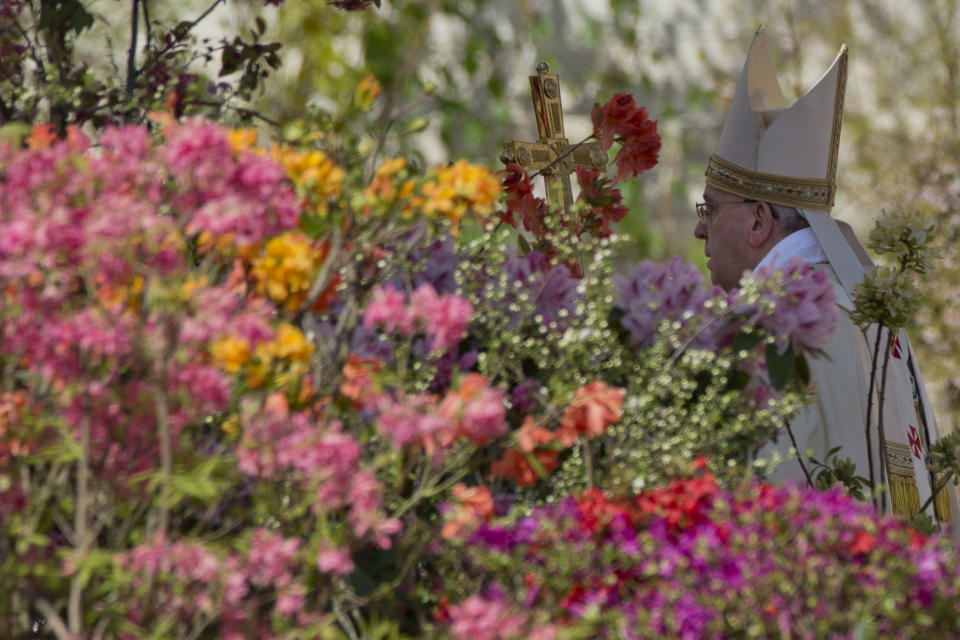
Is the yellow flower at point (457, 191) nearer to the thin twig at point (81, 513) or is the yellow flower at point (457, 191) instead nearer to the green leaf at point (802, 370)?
the thin twig at point (81, 513)

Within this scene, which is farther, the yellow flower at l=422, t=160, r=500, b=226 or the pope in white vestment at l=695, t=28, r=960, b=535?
the pope in white vestment at l=695, t=28, r=960, b=535

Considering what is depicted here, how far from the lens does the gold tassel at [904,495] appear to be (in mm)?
2793

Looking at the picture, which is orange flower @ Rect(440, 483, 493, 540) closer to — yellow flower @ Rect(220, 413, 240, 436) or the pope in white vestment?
yellow flower @ Rect(220, 413, 240, 436)

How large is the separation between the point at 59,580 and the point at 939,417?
23.1 feet

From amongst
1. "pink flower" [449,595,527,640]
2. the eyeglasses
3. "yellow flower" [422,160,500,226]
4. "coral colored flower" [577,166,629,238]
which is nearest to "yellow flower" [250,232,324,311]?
"yellow flower" [422,160,500,226]

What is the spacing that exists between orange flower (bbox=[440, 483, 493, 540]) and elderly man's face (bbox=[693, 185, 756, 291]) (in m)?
2.12

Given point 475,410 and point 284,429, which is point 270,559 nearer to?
point 284,429

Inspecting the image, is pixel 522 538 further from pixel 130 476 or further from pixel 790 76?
pixel 790 76

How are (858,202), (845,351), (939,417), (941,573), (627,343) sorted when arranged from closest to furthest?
(941,573), (627,343), (845,351), (939,417), (858,202)

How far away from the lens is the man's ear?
330 centimetres

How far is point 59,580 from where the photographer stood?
4.05 feet

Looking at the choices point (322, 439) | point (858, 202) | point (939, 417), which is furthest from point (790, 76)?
point (322, 439)

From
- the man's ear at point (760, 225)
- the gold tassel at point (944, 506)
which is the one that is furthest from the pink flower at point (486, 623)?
the man's ear at point (760, 225)

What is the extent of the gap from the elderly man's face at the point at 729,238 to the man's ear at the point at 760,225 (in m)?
0.01
